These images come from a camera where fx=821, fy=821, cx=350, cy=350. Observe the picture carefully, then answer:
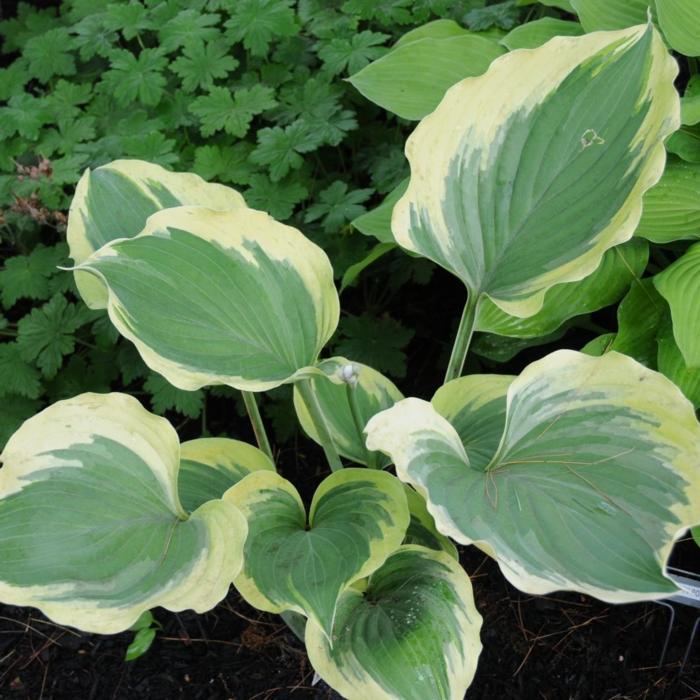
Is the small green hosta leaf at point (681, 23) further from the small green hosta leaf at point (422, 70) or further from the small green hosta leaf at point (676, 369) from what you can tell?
the small green hosta leaf at point (676, 369)

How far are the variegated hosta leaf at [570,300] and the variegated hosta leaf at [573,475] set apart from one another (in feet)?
1.29

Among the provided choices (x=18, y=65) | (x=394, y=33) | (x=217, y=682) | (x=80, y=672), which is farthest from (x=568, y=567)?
(x=18, y=65)

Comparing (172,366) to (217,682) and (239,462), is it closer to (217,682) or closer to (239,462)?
(239,462)

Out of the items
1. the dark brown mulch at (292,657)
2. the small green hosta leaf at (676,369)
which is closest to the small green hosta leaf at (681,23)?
the small green hosta leaf at (676,369)

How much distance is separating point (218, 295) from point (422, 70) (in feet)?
2.48

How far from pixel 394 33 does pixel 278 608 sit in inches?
50.3

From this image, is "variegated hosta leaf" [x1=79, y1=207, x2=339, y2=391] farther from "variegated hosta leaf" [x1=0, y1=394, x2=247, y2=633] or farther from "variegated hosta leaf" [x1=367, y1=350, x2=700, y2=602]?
"variegated hosta leaf" [x1=367, y1=350, x2=700, y2=602]

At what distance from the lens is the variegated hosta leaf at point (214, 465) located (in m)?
1.11

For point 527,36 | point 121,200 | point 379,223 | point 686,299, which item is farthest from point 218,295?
point 527,36

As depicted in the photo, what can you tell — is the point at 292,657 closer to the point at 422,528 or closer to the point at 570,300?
the point at 422,528

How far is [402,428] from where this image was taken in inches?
33.3

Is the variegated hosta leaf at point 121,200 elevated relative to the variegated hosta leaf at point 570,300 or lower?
elevated

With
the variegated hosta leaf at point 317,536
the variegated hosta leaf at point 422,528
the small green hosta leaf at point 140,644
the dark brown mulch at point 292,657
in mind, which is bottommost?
the dark brown mulch at point 292,657

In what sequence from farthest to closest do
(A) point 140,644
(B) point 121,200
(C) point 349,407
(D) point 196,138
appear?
1. (D) point 196,138
2. (A) point 140,644
3. (C) point 349,407
4. (B) point 121,200
